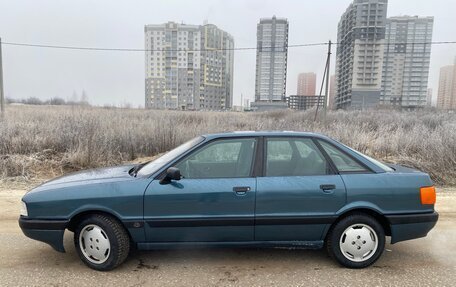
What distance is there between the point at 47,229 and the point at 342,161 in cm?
313

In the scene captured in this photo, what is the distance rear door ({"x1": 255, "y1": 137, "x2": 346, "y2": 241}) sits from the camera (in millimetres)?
3406

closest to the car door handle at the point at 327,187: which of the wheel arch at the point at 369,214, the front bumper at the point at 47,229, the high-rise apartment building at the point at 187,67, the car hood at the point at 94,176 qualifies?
A: the wheel arch at the point at 369,214

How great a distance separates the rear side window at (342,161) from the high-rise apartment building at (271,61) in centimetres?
3448

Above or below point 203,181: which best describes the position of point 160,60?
above

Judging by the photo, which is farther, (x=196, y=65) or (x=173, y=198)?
(x=196, y=65)

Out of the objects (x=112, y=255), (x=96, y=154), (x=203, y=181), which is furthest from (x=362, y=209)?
(x=96, y=154)

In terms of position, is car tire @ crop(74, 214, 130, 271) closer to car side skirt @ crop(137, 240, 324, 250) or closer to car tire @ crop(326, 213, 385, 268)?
car side skirt @ crop(137, 240, 324, 250)

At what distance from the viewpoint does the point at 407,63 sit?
194 ft

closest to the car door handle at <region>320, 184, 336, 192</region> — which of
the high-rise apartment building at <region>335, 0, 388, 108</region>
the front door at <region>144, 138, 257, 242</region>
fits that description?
the front door at <region>144, 138, 257, 242</region>

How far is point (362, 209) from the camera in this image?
11.4ft

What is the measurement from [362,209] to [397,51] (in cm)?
6133

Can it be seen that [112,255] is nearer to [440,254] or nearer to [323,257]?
[323,257]

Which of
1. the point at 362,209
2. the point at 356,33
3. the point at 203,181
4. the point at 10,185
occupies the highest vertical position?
the point at 356,33

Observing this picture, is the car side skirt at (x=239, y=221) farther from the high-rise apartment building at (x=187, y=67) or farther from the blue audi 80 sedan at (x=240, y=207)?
the high-rise apartment building at (x=187, y=67)
